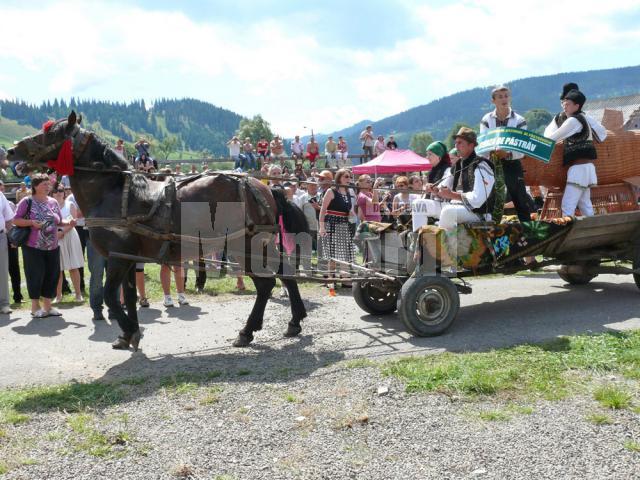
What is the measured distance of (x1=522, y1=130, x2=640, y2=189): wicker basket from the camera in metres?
7.55

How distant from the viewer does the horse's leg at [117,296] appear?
19.8 ft

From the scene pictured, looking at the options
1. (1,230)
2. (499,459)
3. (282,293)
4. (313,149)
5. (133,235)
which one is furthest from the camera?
(313,149)

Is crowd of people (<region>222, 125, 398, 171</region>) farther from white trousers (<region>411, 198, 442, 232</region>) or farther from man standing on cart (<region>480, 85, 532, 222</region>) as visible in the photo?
white trousers (<region>411, 198, 442, 232</region>)

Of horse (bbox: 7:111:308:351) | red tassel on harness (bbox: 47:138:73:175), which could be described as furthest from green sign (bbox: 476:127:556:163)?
red tassel on harness (bbox: 47:138:73:175)

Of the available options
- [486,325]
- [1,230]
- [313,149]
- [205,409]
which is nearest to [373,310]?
[486,325]

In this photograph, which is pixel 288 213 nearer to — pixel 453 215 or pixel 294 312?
pixel 294 312

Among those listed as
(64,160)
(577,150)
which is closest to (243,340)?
(64,160)

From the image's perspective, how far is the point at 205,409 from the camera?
457cm

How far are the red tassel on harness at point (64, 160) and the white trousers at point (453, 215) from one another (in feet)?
13.2

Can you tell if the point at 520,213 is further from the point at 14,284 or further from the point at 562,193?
the point at 14,284

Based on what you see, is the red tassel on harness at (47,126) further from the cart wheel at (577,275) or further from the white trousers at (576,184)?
the cart wheel at (577,275)

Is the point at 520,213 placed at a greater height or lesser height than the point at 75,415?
greater

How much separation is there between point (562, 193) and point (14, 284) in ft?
28.6

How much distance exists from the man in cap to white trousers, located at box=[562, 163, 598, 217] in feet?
4.40
